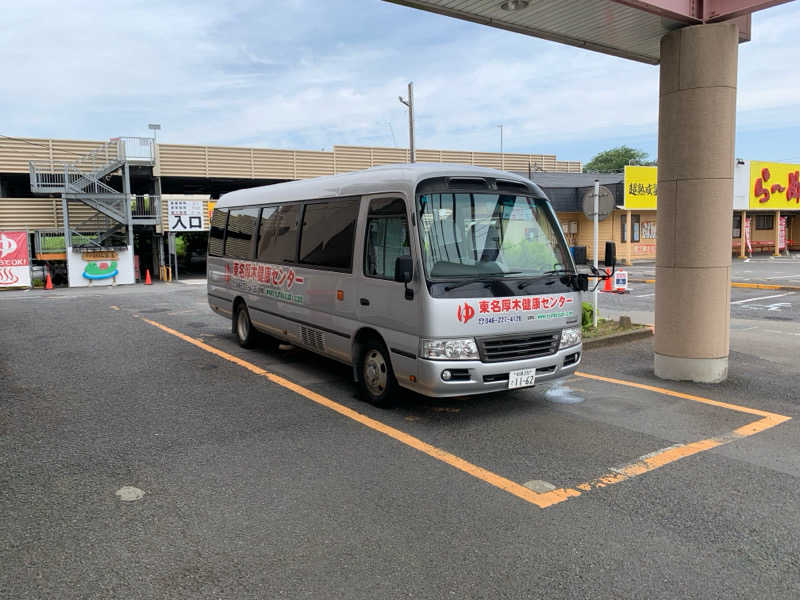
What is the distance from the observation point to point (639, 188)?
105 ft

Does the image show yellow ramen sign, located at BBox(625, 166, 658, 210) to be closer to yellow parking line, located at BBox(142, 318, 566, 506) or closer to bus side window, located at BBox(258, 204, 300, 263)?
bus side window, located at BBox(258, 204, 300, 263)

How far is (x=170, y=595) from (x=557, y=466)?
3.10m

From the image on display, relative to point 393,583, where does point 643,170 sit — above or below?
above

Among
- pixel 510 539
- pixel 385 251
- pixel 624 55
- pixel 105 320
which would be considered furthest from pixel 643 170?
pixel 510 539

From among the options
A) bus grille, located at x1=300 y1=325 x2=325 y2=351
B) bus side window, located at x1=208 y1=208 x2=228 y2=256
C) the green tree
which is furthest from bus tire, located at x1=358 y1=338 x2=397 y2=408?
the green tree

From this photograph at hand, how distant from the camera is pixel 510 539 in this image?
3916mm

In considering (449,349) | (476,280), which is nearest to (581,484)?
(449,349)

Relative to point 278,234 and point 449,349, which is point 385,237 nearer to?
point 449,349

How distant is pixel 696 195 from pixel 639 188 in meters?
26.2

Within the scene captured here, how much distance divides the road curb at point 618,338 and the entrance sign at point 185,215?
24.7 m

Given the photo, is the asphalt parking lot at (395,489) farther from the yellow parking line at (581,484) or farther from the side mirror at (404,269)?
the side mirror at (404,269)

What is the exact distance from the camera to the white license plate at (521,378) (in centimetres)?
617

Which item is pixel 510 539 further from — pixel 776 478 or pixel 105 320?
pixel 105 320

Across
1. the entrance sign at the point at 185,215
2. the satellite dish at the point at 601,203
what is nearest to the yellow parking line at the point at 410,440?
the satellite dish at the point at 601,203
